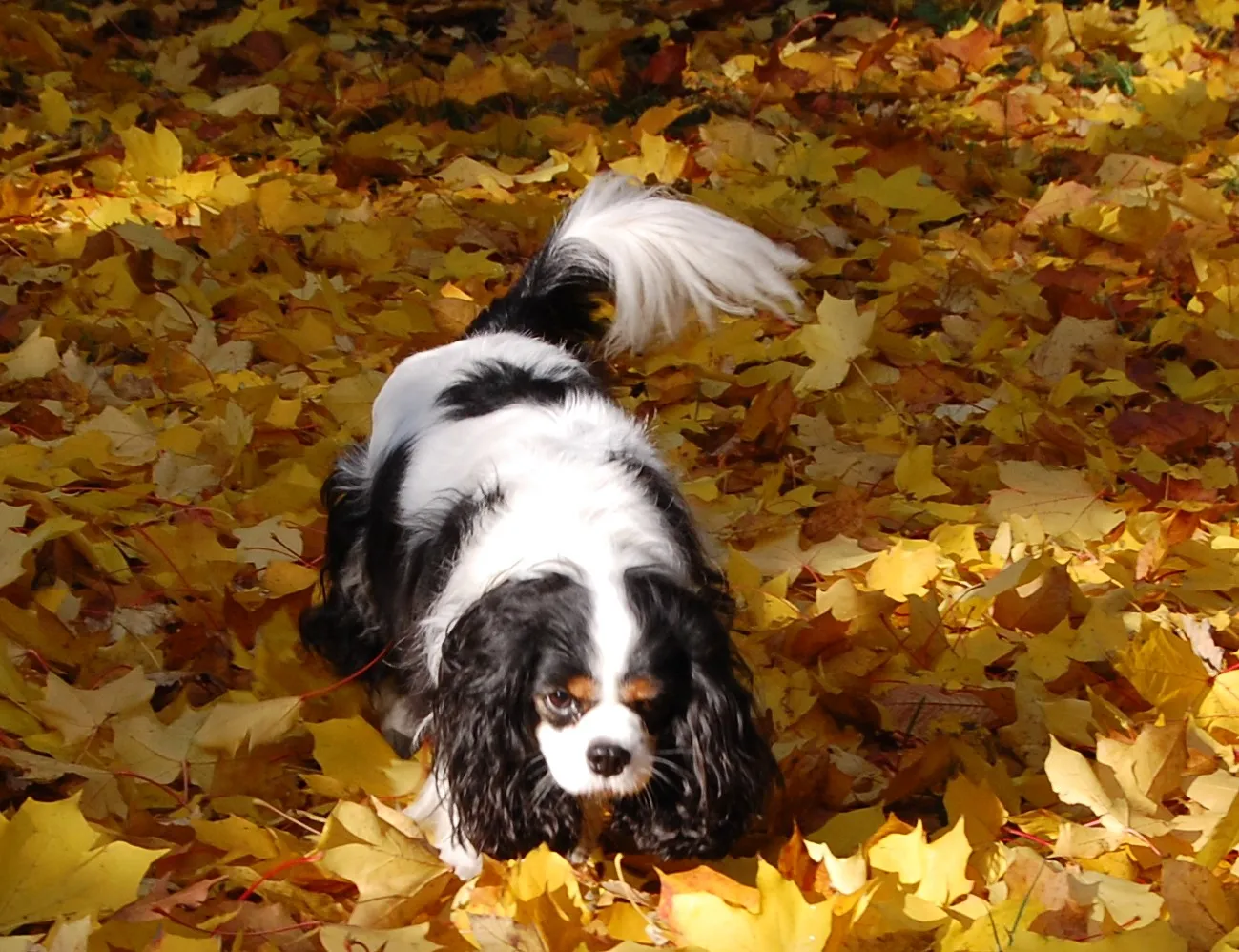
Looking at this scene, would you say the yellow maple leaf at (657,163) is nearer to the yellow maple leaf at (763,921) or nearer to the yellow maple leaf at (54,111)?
the yellow maple leaf at (54,111)

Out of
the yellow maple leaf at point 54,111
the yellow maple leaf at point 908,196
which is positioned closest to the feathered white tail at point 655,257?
the yellow maple leaf at point 908,196

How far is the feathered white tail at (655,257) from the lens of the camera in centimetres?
352

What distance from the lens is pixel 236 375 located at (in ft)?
12.8

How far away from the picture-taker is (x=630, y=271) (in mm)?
3520

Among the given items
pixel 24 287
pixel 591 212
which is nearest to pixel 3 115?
pixel 24 287

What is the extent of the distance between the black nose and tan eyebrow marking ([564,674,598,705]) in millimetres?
68

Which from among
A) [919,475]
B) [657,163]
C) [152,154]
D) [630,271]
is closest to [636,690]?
[919,475]

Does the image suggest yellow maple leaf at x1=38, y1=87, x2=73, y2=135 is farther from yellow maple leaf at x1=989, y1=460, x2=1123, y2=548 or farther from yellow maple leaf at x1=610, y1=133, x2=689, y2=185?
yellow maple leaf at x1=989, y1=460, x2=1123, y2=548

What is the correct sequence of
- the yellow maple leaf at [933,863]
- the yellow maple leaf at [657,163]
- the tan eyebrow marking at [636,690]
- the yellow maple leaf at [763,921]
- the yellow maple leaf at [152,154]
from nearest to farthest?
the yellow maple leaf at [763,921] → the yellow maple leaf at [933,863] → the tan eyebrow marking at [636,690] → the yellow maple leaf at [152,154] → the yellow maple leaf at [657,163]

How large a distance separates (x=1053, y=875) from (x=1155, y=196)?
325cm

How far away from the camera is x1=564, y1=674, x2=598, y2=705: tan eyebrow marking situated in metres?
2.19

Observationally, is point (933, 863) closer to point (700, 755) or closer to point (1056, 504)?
point (700, 755)

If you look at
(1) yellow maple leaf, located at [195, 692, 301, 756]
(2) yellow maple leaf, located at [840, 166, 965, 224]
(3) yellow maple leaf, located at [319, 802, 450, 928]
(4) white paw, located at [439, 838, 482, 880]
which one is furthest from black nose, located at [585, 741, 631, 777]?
(2) yellow maple leaf, located at [840, 166, 965, 224]

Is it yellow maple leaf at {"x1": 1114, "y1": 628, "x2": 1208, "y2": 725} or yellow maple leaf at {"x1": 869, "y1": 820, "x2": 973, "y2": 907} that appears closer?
yellow maple leaf at {"x1": 869, "y1": 820, "x2": 973, "y2": 907}
